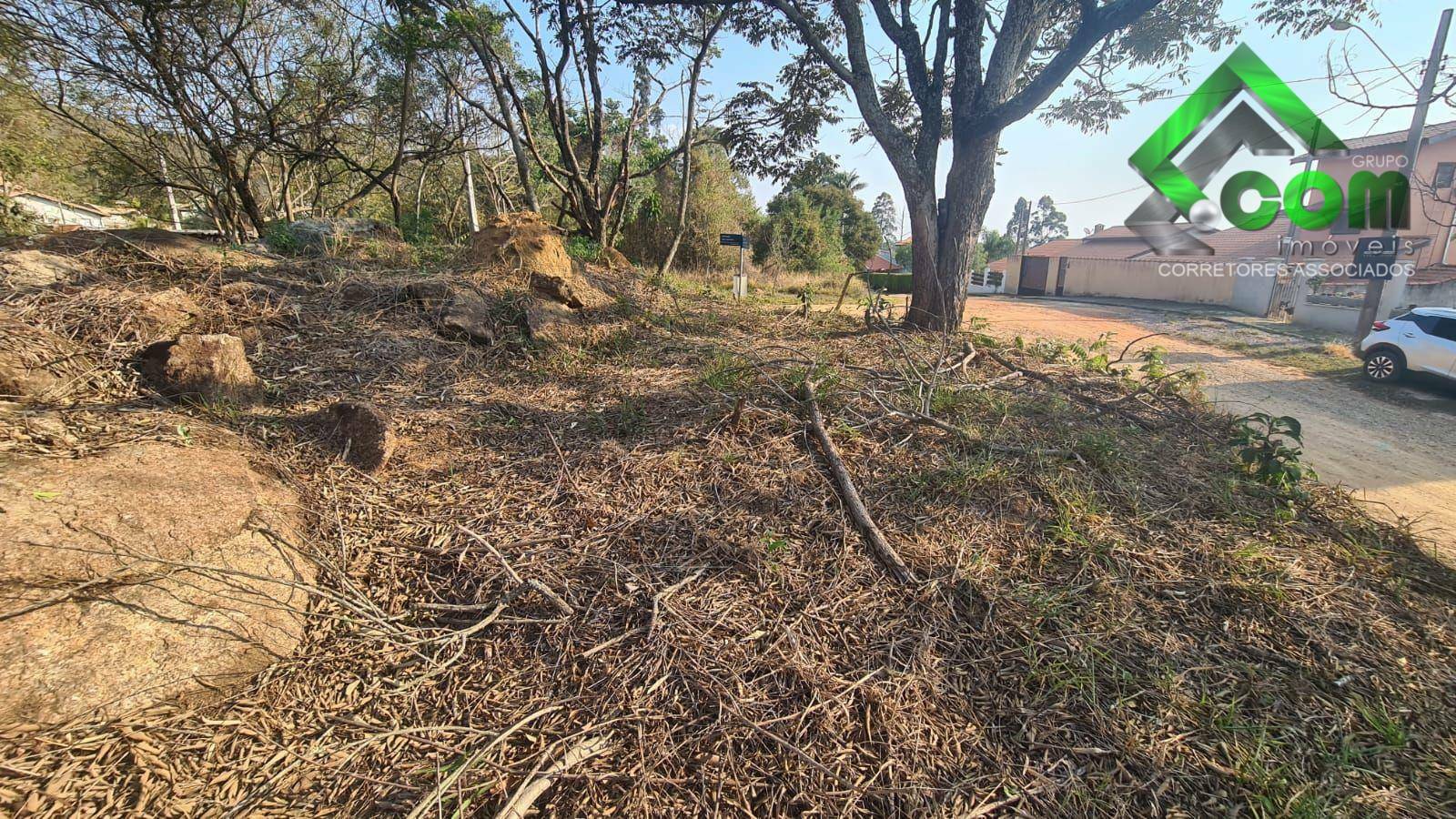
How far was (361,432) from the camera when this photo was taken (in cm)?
240

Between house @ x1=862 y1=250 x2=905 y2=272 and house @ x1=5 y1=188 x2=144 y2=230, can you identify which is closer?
house @ x1=5 y1=188 x2=144 y2=230

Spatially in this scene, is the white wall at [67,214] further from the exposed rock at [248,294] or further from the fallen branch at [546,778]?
the fallen branch at [546,778]

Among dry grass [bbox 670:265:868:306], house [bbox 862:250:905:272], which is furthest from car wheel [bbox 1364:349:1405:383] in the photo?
house [bbox 862:250:905:272]

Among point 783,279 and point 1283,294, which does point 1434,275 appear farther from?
point 783,279

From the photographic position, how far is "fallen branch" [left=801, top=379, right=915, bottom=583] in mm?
2076

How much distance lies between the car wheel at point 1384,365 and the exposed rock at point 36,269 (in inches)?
513

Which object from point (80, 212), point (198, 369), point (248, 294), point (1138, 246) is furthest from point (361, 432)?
point (80, 212)

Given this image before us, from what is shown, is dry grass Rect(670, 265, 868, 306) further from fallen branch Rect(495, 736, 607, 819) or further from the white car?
fallen branch Rect(495, 736, 607, 819)

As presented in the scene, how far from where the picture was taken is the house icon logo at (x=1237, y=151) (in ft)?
23.3

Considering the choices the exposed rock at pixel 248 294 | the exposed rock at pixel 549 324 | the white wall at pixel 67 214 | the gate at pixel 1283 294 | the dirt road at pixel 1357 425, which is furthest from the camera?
the white wall at pixel 67 214

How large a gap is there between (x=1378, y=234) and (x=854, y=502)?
14481mm

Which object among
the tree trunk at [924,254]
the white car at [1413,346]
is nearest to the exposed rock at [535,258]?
the tree trunk at [924,254]

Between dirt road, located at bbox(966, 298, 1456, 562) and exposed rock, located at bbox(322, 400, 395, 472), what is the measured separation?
17.5ft

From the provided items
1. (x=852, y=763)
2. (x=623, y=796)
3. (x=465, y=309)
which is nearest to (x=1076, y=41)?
(x=465, y=309)
